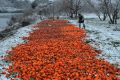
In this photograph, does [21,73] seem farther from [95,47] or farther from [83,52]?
[95,47]

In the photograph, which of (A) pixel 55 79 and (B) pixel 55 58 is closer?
(A) pixel 55 79

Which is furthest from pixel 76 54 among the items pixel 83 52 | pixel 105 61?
pixel 105 61

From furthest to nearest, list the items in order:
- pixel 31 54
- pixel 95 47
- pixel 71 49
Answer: pixel 95 47 < pixel 71 49 < pixel 31 54

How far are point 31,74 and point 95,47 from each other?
910 cm

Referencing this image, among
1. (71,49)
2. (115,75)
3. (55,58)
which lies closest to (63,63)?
(55,58)

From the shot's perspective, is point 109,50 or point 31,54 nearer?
point 31,54

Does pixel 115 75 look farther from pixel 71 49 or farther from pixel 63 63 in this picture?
pixel 71 49

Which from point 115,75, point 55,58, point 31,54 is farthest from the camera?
point 31,54

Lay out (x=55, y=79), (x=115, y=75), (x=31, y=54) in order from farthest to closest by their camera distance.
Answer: (x=31, y=54) → (x=115, y=75) → (x=55, y=79)

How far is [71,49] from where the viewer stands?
2188cm

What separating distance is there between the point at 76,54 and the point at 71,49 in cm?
169

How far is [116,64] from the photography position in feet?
57.3

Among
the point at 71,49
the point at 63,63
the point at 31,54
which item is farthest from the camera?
the point at 71,49

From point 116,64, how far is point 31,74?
4.63m
